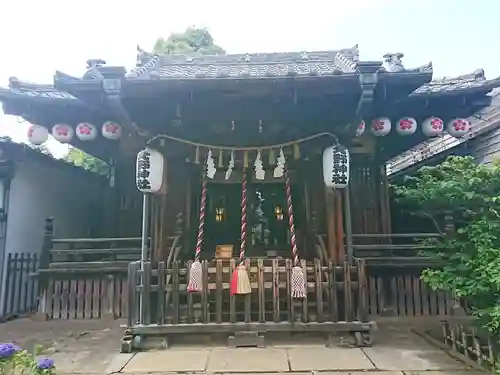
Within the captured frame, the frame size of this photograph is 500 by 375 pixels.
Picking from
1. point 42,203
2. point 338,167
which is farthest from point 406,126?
point 42,203

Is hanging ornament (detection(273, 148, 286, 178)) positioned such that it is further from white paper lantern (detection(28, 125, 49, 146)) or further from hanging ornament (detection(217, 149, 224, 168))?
white paper lantern (detection(28, 125, 49, 146))

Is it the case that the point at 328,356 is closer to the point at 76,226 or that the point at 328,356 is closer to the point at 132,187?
the point at 132,187

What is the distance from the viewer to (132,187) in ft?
34.4

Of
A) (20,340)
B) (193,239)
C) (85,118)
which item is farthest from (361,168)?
(20,340)

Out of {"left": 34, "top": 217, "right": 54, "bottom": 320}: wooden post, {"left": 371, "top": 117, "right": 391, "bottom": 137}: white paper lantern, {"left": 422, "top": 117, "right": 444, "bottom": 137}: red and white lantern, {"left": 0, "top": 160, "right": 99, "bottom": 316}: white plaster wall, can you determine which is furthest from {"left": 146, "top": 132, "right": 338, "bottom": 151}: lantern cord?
{"left": 0, "top": 160, "right": 99, "bottom": 316}: white plaster wall

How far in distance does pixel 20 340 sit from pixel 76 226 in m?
6.18

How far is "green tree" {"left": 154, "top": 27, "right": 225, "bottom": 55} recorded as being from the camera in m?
21.2

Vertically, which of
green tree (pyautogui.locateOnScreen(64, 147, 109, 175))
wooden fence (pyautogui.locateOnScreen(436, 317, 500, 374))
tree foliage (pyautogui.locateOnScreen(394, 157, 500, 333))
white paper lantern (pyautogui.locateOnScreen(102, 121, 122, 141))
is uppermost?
green tree (pyautogui.locateOnScreen(64, 147, 109, 175))

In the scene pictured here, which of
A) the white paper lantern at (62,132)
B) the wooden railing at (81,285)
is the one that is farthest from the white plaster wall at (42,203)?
the white paper lantern at (62,132)

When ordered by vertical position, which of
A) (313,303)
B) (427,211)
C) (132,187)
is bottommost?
(313,303)

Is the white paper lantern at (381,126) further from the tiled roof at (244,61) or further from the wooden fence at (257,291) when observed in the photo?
the wooden fence at (257,291)

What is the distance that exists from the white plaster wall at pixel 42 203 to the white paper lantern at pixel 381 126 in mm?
7970

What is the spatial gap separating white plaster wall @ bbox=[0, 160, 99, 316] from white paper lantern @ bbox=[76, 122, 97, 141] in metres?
2.41

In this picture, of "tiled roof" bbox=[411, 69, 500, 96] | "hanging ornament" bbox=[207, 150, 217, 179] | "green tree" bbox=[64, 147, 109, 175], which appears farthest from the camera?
"green tree" bbox=[64, 147, 109, 175]
